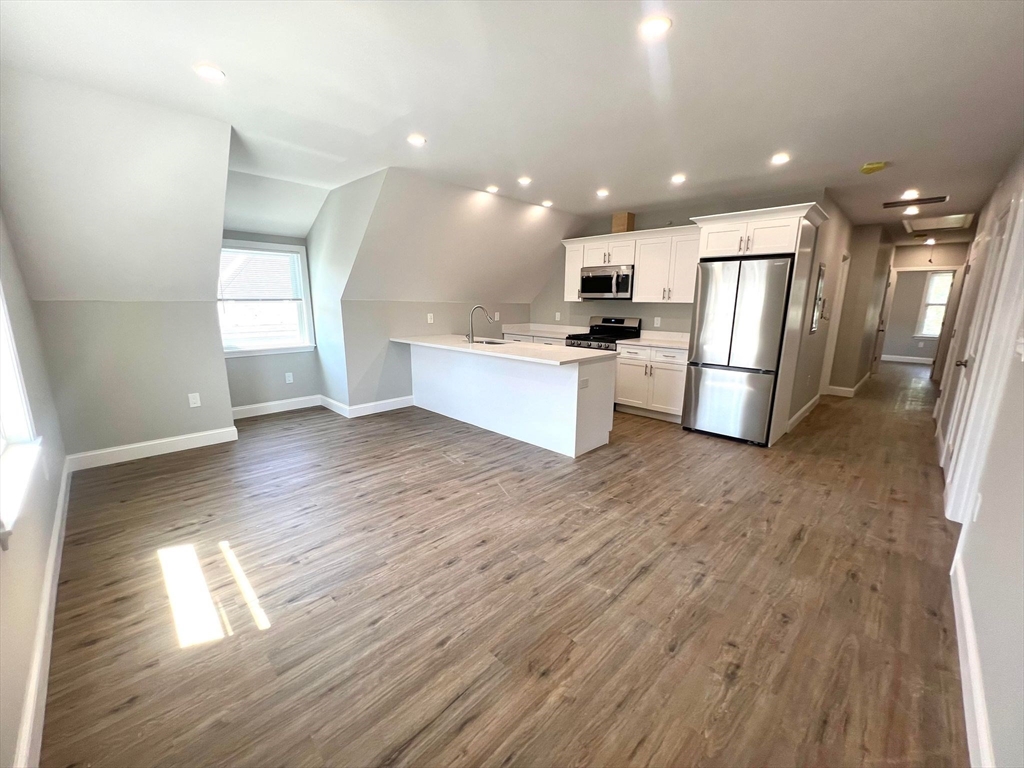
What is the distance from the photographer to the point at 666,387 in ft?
15.6

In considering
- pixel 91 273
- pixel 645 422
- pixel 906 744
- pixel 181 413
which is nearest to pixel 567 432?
pixel 645 422

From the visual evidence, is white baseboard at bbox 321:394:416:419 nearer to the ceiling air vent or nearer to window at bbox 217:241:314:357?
window at bbox 217:241:314:357

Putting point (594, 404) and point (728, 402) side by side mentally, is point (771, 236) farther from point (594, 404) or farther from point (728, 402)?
point (594, 404)

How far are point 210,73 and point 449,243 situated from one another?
2879mm

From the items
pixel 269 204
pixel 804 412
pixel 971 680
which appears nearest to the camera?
pixel 971 680

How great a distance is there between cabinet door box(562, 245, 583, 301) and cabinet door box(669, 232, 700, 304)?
133 centimetres

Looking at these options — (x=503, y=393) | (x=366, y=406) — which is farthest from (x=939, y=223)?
(x=366, y=406)

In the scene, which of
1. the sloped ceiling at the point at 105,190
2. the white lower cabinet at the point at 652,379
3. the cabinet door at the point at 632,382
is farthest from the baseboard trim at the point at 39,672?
the cabinet door at the point at 632,382

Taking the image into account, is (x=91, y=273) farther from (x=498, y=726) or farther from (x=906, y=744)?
(x=906, y=744)

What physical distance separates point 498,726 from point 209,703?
1063mm

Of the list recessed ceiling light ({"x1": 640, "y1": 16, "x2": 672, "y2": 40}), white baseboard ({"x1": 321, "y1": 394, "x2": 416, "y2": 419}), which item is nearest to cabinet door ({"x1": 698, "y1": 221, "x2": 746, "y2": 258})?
recessed ceiling light ({"x1": 640, "y1": 16, "x2": 672, "y2": 40})

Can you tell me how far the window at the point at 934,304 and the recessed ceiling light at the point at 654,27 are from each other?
36.3ft

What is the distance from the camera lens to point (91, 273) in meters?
3.21

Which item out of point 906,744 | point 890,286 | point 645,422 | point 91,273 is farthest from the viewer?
point 890,286
